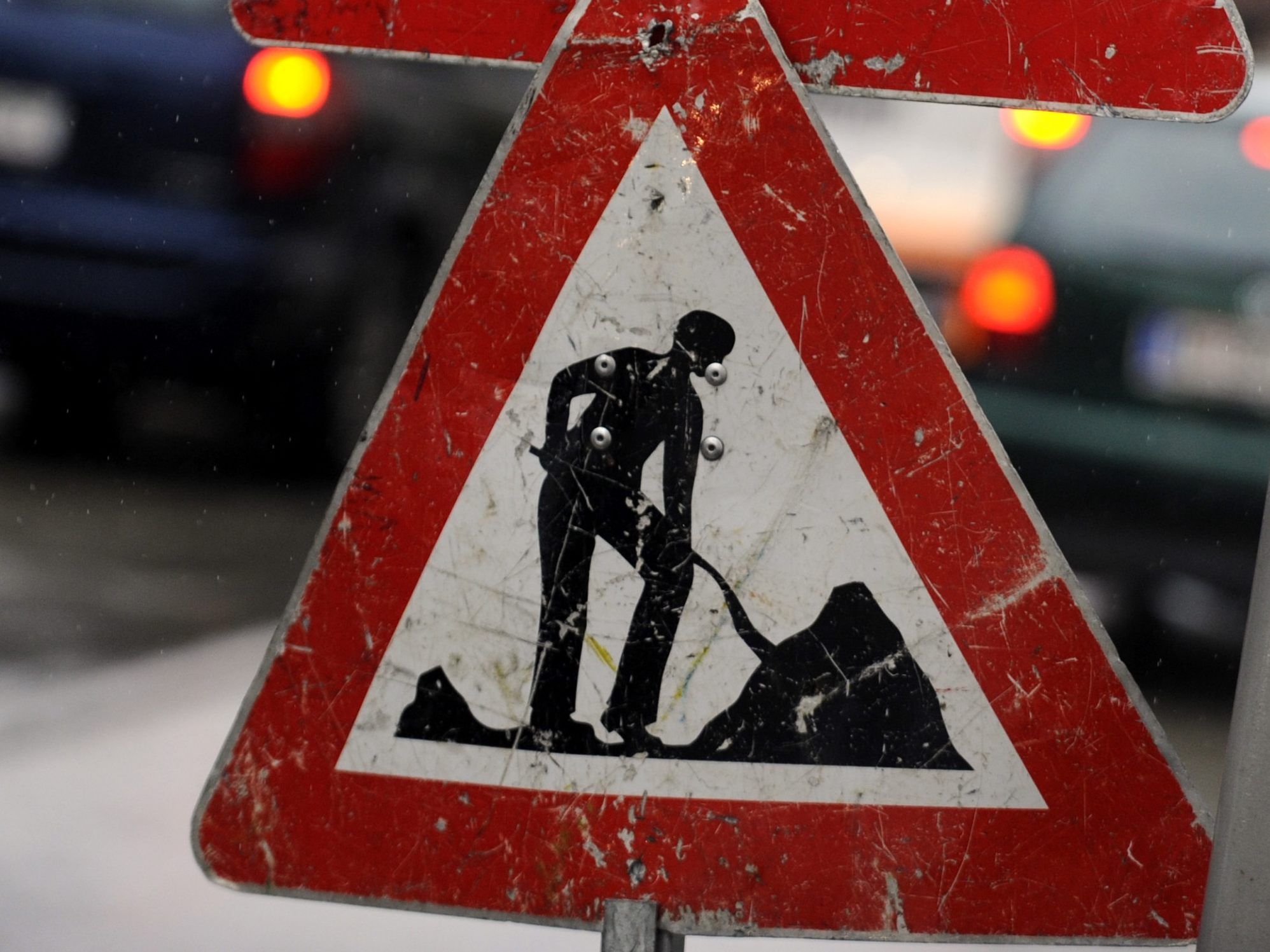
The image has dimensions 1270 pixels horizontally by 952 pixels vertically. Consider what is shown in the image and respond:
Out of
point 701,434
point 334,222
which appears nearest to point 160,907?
point 701,434

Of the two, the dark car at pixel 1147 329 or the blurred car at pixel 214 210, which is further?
the blurred car at pixel 214 210

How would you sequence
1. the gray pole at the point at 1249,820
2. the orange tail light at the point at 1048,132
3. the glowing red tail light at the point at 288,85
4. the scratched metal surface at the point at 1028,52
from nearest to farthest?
1. the gray pole at the point at 1249,820
2. the scratched metal surface at the point at 1028,52
3. the orange tail light at the point at 1048,132
4. the glowing red tail light at the point at 288,85

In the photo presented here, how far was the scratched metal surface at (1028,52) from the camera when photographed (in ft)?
4.09

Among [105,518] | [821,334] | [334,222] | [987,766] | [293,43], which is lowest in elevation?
[987,766]

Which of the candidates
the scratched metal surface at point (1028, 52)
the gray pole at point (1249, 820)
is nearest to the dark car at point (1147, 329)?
the scratched metal surface at point (1028, 52)

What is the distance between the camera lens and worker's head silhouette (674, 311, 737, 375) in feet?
4.12

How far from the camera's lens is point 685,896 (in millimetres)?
1265

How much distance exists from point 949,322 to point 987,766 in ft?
12.7

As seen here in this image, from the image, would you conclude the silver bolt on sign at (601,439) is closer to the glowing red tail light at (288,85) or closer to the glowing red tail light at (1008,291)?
the glowing red tail light at (1008,291)

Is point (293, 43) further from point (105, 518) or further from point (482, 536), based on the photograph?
point (105, 518)

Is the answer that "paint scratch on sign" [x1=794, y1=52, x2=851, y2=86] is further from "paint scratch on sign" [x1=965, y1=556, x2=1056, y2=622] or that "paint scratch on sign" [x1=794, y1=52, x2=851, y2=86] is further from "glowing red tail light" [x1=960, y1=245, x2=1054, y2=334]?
"glowing red tail light" [x1=960, y1=245, x2=1054, y2=334]

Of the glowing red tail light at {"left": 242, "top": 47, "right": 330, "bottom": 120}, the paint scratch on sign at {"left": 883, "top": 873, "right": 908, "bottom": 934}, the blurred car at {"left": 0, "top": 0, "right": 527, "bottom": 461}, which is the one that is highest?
the glowing red tail light at {"left": 242, "top": 47, "right": 330, "bottom": 120}

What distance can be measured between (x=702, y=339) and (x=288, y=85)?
580 cm

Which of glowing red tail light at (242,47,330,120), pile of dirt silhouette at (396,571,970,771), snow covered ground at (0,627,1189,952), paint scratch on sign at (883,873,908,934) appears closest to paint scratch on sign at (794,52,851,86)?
pile of dirt silhouette at (396,571,970,771)
